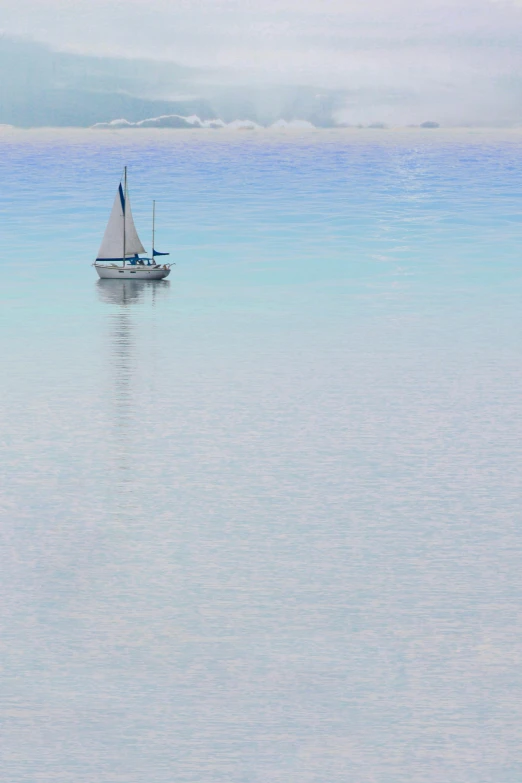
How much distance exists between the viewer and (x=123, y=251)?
270ft

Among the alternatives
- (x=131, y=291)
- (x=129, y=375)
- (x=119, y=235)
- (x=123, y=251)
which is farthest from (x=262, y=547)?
Result: (x=123, y=251)

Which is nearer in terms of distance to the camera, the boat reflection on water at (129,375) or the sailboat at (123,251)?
the boat reflection on water at (129,375)

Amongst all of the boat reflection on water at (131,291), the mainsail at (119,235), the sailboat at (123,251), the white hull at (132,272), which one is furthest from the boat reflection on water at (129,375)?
the mainsail at (119,235)

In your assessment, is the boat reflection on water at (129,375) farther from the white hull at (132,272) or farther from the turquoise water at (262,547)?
the white hull at (132,272)

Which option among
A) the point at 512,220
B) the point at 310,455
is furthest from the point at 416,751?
the point at 512,220

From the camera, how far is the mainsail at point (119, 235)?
80.8 m

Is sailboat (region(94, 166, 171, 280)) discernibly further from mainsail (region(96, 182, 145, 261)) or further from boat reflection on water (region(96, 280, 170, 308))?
boat reflection on water (region(96, 280, 170, 308))

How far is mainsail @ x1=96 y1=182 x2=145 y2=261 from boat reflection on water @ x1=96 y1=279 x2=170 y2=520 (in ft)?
11.9

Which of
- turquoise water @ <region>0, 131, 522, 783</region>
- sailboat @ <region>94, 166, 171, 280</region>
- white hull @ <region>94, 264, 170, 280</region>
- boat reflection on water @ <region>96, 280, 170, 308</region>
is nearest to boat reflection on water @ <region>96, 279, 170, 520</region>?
boat reflection on water @ <region>96, 280, 170, 308</region>

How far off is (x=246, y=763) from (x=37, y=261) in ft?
249

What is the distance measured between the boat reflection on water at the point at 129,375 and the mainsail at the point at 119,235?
143 inches

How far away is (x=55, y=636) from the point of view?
2344cm

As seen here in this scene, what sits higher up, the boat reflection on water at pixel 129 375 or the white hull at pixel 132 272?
the boat reflection on water at pixel 129 375

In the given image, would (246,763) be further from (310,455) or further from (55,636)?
(310,455)
